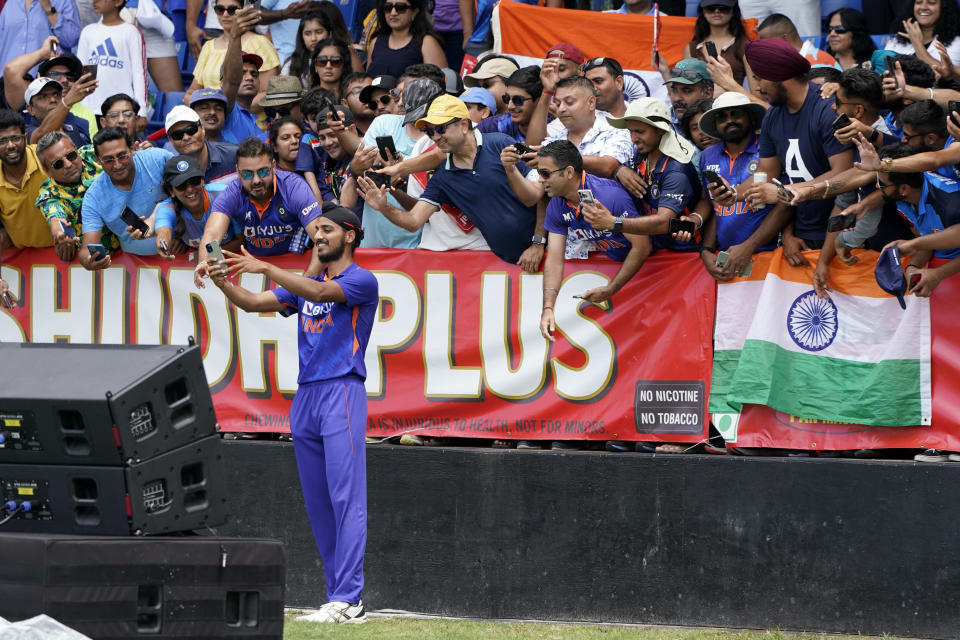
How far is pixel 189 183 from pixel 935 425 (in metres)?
4.82

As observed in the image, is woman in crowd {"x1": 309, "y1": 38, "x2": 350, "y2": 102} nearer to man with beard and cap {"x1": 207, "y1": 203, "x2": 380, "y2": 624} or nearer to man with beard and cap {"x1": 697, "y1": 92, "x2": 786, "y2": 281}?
man with beard and cap {"x1": 207, "y1": 203, "x2": 380, "y2": 624}

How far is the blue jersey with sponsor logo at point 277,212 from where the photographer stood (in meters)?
8.31

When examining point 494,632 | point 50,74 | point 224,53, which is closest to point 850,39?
point 494,632

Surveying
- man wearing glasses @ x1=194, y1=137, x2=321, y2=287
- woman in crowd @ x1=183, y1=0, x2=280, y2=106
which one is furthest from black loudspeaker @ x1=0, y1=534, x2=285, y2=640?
woman in crowd @ x1=183, y1=0, x2=280, y2=106

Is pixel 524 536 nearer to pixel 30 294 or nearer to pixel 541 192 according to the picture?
pixel 541 192

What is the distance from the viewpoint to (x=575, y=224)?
25.8ft

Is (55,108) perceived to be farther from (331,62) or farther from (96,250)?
(331,62)

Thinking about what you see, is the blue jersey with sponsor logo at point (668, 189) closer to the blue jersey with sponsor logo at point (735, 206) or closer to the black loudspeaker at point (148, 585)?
the blue jersey with sponsor logo at point (735, 206)

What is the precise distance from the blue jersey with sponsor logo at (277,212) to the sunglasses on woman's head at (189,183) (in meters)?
0.29

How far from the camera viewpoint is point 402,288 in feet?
27.7

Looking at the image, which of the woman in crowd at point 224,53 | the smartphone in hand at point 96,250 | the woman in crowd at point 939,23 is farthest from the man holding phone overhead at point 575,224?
the woman in crowd at point 224,53

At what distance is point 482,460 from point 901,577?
2.47 m

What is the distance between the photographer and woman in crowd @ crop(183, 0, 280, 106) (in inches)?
440

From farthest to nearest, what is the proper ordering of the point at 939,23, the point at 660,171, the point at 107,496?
the point at 939,23 → the point at 660,171 → the point at 107,496
